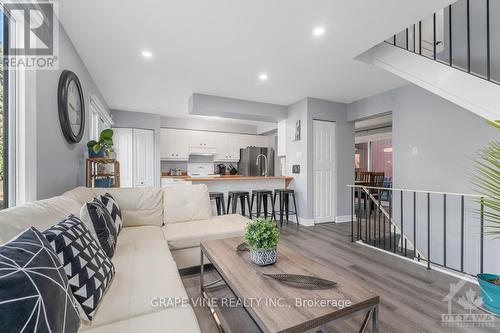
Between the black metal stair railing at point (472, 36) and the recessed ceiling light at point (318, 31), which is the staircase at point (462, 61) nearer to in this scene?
the black metal stair railing at point (472, 36)

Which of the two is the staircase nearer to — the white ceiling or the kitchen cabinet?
the white ceiling

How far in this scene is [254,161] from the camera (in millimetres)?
6406

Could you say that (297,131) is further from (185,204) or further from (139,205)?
(139,205)

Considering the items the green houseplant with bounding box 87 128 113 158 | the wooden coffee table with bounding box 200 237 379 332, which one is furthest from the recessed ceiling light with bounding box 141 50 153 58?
the wooden coffee table with bounding box 200 237 379 332

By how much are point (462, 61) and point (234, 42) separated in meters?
2.83

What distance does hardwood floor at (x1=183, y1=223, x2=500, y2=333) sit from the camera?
1.53 meters

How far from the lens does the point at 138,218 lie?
2.50m

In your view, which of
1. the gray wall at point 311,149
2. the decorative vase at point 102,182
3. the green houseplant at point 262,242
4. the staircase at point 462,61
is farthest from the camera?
the gray wall at point 311,149

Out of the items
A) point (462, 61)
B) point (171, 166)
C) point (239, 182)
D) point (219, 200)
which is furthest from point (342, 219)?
point (171, 166)

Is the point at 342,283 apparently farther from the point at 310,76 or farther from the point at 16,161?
the point at 310,76

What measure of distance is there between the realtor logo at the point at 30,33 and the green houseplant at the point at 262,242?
6.71ft

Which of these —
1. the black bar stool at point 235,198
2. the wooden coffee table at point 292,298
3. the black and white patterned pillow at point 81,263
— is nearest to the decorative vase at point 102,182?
the black bar stool at point 235,198

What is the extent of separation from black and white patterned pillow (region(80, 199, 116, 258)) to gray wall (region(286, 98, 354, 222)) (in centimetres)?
335

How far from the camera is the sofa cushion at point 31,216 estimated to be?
0.93 meters
